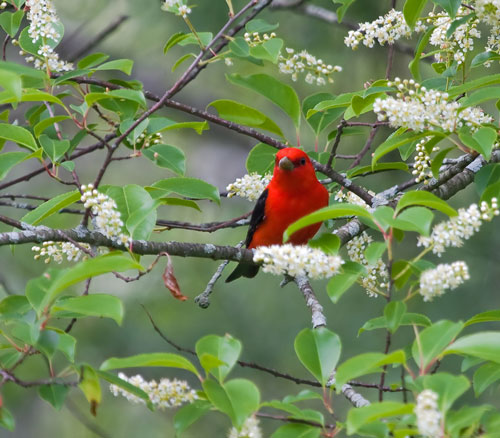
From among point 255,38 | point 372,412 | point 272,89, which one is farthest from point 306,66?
point 372,412

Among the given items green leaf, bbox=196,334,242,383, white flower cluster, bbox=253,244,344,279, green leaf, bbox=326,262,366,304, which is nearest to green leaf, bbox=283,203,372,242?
white flower cluster, bbox=253,244,344,279

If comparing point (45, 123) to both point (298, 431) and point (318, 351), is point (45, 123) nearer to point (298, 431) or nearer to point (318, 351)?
point (318, 351)

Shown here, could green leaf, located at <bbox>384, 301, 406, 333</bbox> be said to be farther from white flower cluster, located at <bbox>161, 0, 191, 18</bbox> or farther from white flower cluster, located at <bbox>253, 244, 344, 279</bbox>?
white flower cluster, located at <bbox>161, 0, 191, 18</bbox>

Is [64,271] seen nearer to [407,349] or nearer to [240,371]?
[407,349]

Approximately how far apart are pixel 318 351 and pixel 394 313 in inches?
13.7

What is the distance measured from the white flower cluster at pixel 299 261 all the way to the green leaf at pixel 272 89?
1.14 m

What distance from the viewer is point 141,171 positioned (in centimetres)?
873

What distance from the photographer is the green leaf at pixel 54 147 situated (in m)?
3.10

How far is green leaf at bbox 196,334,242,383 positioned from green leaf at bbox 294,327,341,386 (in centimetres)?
23

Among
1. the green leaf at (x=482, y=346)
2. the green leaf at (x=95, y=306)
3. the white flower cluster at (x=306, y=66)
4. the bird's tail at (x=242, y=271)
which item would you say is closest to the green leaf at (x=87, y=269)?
the green leaf at (x=95, y=306)

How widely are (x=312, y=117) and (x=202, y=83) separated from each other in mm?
5126

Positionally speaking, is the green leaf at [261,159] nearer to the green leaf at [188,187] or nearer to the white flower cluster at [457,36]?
the green leaf at [188,187]

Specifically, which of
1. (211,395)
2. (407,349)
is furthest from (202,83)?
(211,395)

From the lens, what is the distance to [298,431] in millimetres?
2004
